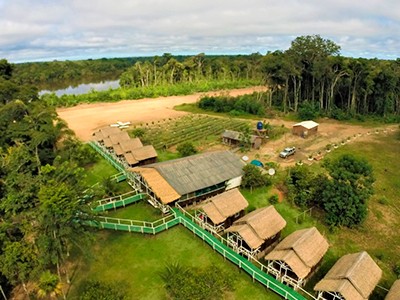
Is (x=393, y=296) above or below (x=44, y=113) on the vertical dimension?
below

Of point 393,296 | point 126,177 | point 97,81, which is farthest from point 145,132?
point 97,81

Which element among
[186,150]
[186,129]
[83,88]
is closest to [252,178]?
[186,150]

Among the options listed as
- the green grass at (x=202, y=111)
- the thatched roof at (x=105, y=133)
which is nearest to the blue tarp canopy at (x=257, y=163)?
the thatched roof at (x=105, y=133)

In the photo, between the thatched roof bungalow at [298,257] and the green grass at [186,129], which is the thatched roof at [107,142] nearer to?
the green grass at [186,129]

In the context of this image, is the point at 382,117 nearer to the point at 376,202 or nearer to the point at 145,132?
the point at 376,202

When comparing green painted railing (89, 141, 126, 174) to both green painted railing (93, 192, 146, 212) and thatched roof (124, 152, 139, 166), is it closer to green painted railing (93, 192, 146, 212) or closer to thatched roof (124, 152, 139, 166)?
thatched roof (124, 152, 139, 166)

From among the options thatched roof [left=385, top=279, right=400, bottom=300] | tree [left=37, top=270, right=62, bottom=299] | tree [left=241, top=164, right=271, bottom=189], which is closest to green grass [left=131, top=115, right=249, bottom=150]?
tree [left=241, top=164, right=271, bottom=189]
